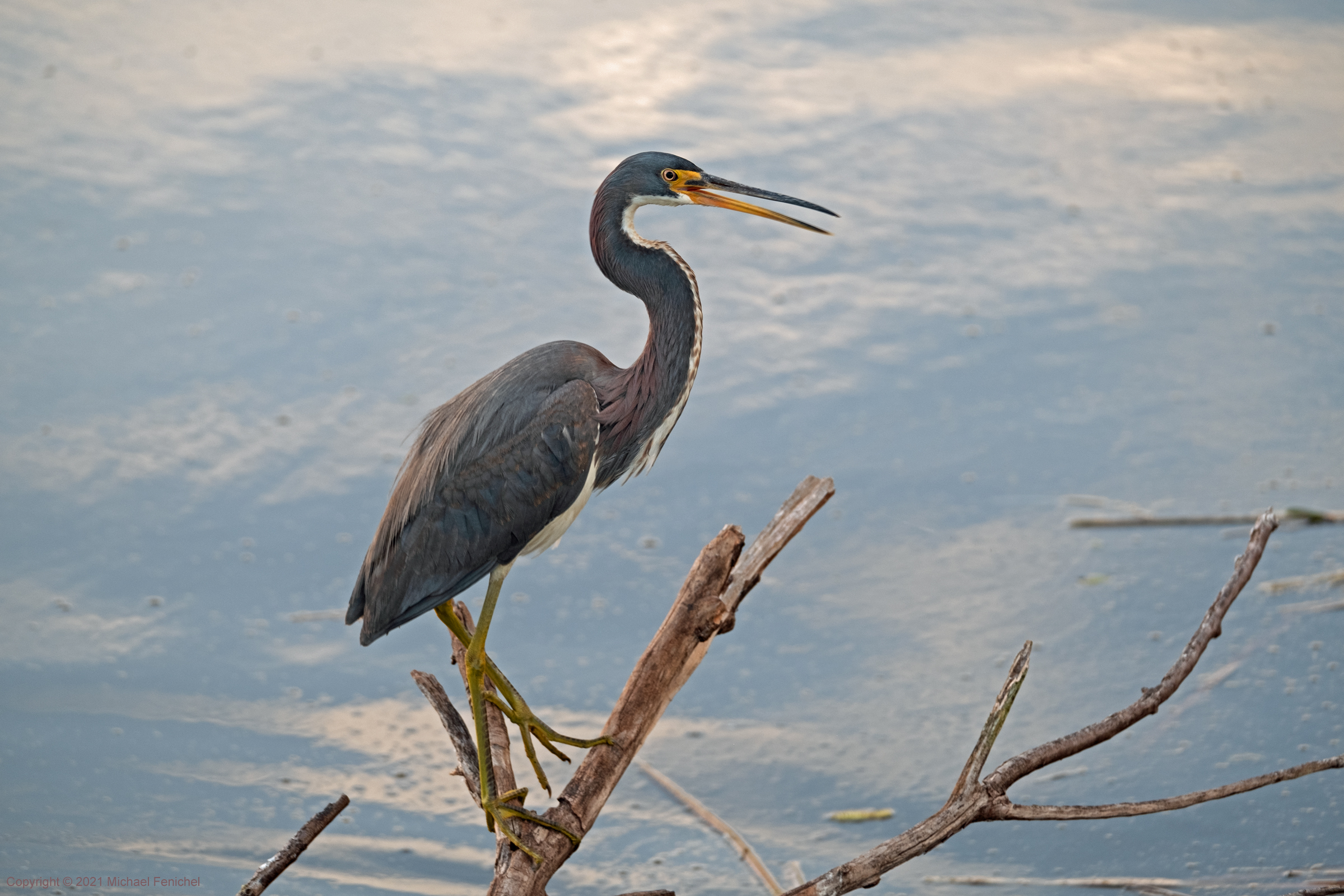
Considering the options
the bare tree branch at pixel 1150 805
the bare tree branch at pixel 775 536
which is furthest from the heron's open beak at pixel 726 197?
the bare tree branch at pixel 1150 805

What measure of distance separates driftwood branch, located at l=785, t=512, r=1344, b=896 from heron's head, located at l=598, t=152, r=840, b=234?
3.55 feet

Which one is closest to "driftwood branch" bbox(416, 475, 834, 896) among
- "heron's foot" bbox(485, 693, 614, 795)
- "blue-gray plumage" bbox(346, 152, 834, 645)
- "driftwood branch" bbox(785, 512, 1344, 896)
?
"heron's foot" bbox(485, 693, 614, 795)

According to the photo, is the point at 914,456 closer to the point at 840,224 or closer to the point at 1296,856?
the point at 840,224

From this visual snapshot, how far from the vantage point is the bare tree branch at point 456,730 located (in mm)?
2924

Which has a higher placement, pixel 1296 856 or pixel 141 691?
pixel 141 691

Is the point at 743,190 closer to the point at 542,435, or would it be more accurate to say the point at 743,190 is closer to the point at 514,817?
the point at 542,435

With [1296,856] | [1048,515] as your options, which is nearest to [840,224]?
[1048,515]

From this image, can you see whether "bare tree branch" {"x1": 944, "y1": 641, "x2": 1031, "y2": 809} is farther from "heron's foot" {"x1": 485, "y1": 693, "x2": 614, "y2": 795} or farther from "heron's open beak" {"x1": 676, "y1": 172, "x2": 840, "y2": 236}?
"heron's open beak" {"x1": 676, "y1": 172, "x2": 840, "y2": 236}

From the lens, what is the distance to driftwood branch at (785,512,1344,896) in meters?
2.49

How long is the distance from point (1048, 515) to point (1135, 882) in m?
1.62

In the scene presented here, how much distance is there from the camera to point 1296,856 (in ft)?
12.2

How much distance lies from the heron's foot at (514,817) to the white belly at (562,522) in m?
0.54

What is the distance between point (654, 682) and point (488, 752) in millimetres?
358

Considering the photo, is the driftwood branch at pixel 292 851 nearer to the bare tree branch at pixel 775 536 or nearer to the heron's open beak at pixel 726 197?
the bare tree branch at pixel 775 536
